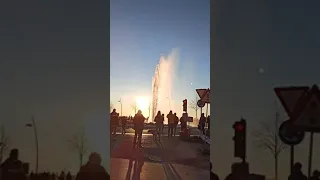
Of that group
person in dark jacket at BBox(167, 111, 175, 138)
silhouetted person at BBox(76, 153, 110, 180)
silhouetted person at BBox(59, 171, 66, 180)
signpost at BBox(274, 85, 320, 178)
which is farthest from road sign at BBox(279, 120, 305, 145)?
silhouetted person at BBox(59, 171, 66, 180)

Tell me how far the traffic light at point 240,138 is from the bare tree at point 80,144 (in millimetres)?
1252

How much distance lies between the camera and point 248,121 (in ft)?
9.41

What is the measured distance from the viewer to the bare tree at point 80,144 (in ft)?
9.45

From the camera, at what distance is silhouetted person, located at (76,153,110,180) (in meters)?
2.89

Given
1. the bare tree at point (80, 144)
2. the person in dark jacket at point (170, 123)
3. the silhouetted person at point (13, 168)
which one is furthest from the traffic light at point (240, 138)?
the silhouetted person at point (13, 168)

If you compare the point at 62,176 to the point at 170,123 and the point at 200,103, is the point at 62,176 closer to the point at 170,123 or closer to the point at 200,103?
the point at 170,123

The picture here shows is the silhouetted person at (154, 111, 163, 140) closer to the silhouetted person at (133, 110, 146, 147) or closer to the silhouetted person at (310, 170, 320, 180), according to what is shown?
the silhouetted person at (133, 110, 146, 147)

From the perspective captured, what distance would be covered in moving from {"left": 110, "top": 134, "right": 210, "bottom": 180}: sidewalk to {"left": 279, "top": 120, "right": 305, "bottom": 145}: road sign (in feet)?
2.12

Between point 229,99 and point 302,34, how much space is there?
798 mm

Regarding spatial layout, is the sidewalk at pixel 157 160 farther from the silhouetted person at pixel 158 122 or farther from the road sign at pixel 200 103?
the road sign at pixel 200 103

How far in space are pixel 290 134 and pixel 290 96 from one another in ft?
1.01

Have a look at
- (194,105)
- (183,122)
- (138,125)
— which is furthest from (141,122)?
(194,105)

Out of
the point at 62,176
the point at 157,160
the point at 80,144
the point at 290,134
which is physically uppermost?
the point at 290,134

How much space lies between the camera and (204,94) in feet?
9.37
